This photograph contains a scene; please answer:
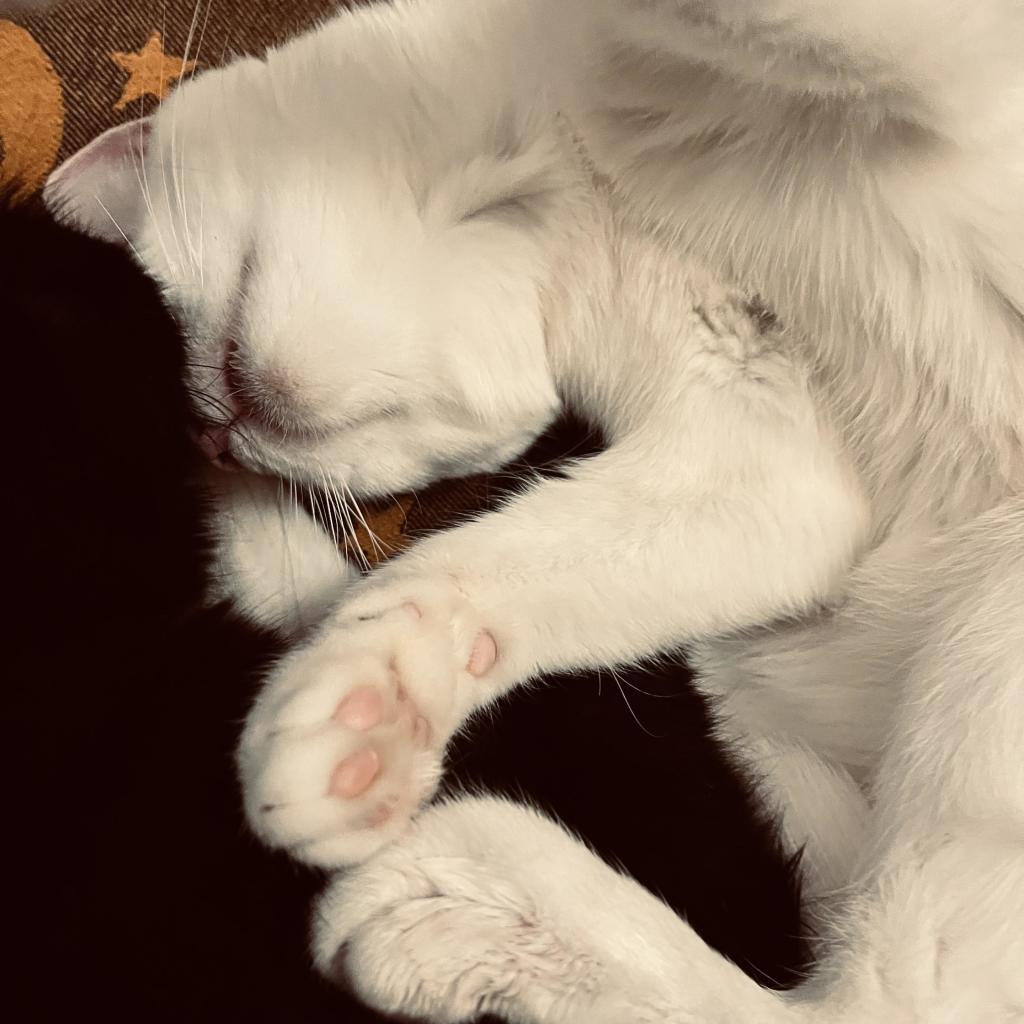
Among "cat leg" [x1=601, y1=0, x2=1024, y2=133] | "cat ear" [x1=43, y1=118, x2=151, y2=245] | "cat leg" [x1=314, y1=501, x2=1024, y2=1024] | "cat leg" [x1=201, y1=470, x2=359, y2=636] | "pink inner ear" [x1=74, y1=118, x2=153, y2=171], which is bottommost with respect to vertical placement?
"cat leg" [x1=201, y1=470, x2=359, y2=636]

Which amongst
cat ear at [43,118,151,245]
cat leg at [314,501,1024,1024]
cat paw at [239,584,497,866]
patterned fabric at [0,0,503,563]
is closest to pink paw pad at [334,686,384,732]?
cat paw at [239,584,497,866]

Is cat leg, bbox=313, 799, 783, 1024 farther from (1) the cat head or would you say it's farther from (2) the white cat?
(1) the cat head

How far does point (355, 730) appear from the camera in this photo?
679mm

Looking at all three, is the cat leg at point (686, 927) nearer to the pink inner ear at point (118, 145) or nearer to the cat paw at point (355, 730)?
the cat paw at point (355, 730)

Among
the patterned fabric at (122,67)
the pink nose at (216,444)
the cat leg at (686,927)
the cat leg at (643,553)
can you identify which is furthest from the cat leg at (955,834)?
the pink nose at (216,444)

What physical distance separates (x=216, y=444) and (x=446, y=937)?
0.50m

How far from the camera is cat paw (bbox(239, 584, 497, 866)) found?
664 millimetres

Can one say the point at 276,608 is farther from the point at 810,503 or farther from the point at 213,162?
the point at 810,503

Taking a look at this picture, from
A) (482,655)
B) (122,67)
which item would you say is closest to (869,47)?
(482,655)

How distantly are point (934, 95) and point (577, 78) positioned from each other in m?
0.30


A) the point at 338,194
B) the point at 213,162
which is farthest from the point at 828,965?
the point at 213,162

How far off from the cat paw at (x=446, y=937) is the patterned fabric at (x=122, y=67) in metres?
0.40

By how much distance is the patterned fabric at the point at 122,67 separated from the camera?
3.21ft

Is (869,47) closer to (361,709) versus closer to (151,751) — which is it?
(361,709)
